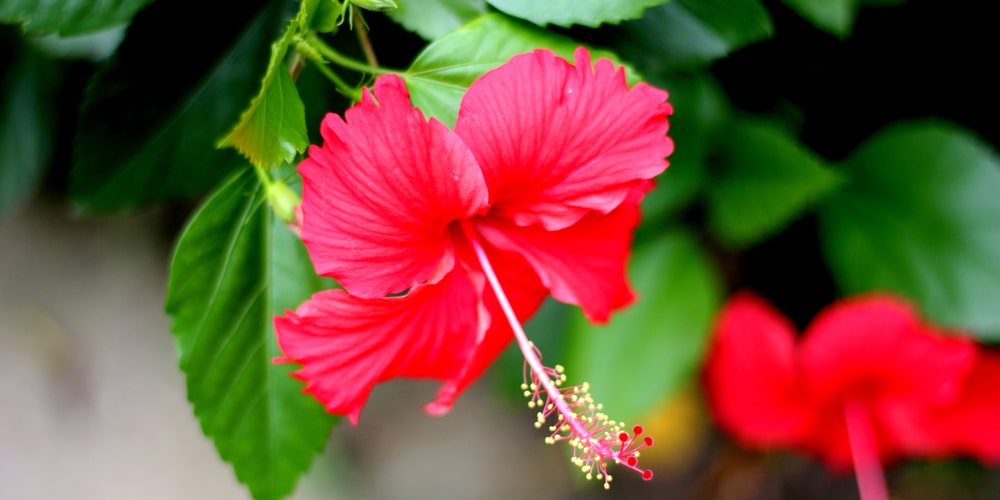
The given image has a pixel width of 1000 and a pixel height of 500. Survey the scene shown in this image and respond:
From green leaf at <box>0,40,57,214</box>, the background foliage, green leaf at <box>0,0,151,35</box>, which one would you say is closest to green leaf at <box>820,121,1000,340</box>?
the background foliage

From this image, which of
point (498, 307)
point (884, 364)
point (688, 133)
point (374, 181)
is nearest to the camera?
point (374, 181)

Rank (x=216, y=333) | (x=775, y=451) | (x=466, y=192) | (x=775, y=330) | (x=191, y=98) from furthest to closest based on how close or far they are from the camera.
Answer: (x=775, y=451)
(x=775, y=330)
(x=191, y=98)
(x=216, y=333)
(x=466, y=192)

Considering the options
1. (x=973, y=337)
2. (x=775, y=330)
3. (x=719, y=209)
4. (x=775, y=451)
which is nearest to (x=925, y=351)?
(x=973, y=337)

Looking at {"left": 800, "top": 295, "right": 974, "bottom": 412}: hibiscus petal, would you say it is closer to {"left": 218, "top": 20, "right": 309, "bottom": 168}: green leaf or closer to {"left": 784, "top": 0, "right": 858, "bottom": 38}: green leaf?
{"left": 784, "top": 0, "right": 858, "bottom": 38}: green leaf

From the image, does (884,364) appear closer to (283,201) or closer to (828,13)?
(828,13)

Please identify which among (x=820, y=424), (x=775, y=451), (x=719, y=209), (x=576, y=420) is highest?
(x=576, y=420)

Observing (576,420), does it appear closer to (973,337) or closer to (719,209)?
(719,209)

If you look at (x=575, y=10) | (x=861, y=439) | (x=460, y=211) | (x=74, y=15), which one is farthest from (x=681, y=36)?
(x=861, y=439)
